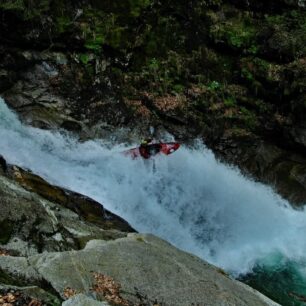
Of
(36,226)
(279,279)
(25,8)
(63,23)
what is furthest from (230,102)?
(36,226)

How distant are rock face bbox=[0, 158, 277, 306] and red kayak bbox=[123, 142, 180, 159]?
17.4 ft

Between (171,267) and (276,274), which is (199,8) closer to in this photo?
(276,274)

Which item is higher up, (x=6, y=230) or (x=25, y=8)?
(x=25, y=8)

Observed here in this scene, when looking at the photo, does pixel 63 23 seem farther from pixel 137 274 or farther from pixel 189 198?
pixel 137 274

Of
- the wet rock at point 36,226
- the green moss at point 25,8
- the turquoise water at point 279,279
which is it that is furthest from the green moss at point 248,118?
the wet rock at point 36,226

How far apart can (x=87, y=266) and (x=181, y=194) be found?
25.2 ft

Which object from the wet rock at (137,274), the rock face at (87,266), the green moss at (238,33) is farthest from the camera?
the green moss at (238,33)

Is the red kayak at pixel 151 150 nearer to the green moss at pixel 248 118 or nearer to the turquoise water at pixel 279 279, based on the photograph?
the green moss at pixel 248 118

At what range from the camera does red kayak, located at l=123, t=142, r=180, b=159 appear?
14070 mm

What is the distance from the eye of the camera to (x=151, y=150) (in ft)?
46.5

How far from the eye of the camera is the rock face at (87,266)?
598 cm

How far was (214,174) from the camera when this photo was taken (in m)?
15.0

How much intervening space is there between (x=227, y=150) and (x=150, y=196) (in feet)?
10.9

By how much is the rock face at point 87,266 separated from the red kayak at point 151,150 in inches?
208
